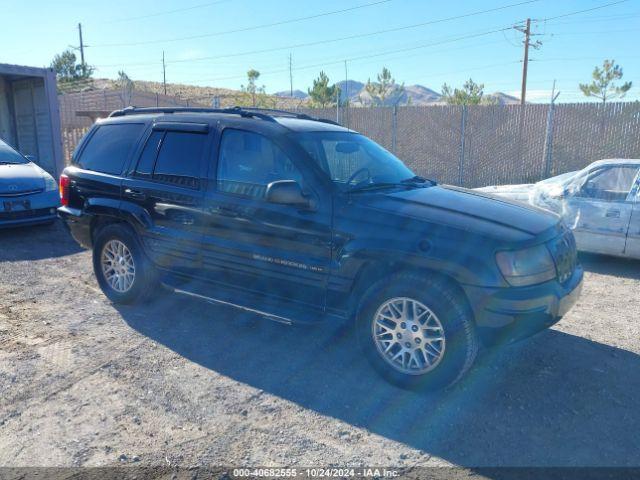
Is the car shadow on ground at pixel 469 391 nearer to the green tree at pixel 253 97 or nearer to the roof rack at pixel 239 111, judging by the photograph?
the roof rack at pixel 239 111

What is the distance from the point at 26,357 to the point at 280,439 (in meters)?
2.36

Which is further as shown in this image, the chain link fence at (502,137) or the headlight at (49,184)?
the chain link fence at (502,137)

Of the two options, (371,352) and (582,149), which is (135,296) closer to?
(371,352)

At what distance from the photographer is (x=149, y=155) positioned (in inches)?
195

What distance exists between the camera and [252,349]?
440 centimetres

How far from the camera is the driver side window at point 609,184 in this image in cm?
698

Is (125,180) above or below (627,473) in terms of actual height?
above

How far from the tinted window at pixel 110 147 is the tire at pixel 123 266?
619 mm

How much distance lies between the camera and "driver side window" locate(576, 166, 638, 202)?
6.98m

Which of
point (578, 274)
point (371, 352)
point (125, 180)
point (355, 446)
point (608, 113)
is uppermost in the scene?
Answer: point (608, 113)

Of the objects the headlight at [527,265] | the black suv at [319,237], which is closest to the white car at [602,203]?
the black suv at [319,237]

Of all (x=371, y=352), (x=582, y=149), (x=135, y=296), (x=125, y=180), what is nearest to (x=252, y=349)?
(x=371, y=352)

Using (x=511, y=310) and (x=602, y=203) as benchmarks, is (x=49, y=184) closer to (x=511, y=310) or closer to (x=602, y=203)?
(x=511, y=310)

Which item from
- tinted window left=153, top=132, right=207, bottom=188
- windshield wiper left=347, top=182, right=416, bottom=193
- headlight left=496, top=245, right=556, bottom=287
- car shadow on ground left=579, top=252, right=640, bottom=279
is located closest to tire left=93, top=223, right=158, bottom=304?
tinted window left=153, top=132, right=207, bottom=188
